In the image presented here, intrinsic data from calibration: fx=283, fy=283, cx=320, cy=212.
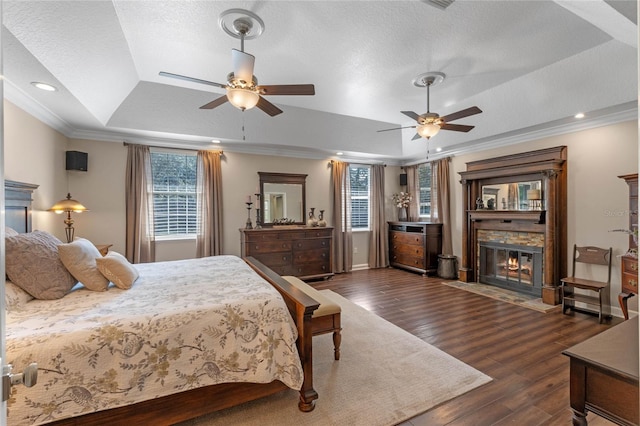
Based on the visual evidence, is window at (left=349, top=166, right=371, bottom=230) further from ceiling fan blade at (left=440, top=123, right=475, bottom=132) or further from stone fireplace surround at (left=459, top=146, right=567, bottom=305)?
ceiling fan blade at (left=440, top=123, right=475, bottom=132)

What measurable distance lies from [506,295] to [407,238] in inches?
88.3

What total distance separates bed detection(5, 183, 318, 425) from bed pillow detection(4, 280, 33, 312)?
4 centimetres

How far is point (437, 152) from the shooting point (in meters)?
6.09

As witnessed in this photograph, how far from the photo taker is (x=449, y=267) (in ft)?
18.9

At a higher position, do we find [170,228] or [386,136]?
[386,136]

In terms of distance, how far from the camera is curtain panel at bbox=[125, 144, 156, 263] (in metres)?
4.59

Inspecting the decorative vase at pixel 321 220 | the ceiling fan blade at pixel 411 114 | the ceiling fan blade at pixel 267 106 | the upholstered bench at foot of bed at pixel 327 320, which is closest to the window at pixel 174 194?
the decorative vase at pixel 321 220

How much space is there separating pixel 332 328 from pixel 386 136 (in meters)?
4.46

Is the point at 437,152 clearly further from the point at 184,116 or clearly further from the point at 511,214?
the point at 184,116

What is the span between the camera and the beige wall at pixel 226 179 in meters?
3.36

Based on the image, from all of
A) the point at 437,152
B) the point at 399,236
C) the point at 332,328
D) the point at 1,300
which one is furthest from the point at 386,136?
the point at 1,300

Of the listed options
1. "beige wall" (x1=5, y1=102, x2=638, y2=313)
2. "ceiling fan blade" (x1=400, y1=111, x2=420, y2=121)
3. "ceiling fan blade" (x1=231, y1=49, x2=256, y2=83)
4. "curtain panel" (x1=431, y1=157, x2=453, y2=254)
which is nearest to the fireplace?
"beige wall" (x1=5, y1=102, x2=638, y2=313)

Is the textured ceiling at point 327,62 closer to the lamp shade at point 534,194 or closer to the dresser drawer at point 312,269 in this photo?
the lamp shade at point 534,194

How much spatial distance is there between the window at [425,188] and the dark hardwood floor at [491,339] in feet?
6.11
